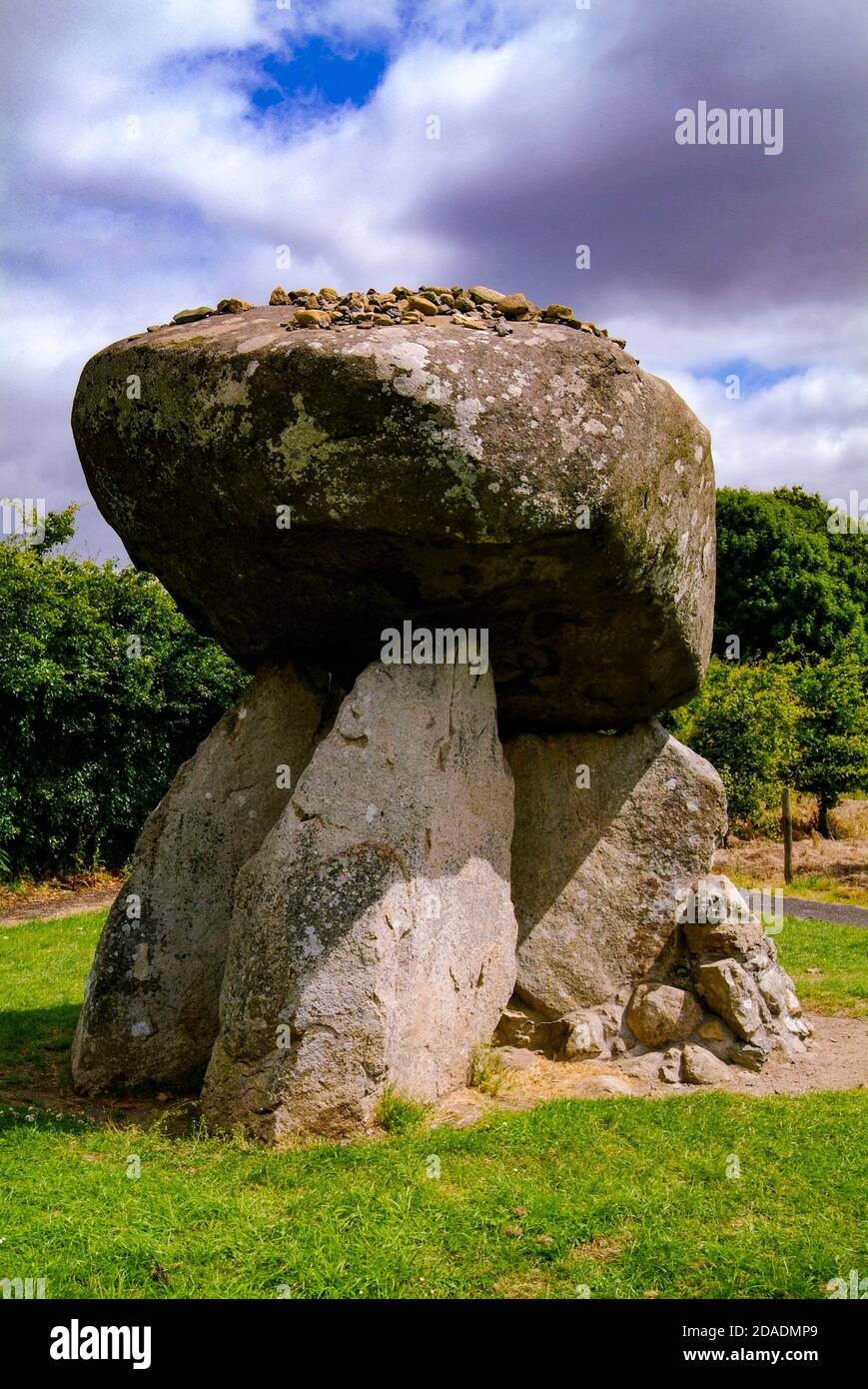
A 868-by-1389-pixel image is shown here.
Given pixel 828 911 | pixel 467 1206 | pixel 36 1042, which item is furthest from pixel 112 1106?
pixel 828 911

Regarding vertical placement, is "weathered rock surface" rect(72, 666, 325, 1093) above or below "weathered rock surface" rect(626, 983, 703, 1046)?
above

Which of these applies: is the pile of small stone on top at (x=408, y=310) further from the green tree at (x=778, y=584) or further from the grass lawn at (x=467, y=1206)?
the green tree at (x=778, y=584)

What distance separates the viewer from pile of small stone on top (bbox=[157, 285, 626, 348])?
19.7 ft

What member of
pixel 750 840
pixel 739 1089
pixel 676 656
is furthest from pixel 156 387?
pixel 750 840

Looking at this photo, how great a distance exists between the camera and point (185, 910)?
685 centimetres

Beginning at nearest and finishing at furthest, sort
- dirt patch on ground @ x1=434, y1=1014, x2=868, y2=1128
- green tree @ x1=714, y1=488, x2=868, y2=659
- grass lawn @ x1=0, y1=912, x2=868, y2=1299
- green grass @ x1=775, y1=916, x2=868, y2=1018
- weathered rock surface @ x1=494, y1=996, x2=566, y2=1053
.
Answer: grass lawn @ x1=0, y1=912, x2=868, y2=1299, dirt patch on ground @ x1=434, y1=1014, x2=868, y2=1128, weathered rock surface @ x1=494, y1=996, x2=566, y2=1053, green grass @ x1=775, y1=916, x2=868, y2=1018, green tree @ x1=714, y1=488, x2=868, y2=659

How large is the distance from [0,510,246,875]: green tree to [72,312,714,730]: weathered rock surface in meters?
7.47

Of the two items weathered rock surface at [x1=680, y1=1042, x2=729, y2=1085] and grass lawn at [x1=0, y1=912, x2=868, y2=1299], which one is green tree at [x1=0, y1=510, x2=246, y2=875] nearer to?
grass lawn at [x1=0, y1=912, x2=868, y2=1299]

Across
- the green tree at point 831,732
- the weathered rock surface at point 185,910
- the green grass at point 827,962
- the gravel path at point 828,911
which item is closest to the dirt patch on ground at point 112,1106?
the weathered rock surface at point 185,910

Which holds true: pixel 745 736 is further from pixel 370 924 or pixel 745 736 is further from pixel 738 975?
pixel 370 924

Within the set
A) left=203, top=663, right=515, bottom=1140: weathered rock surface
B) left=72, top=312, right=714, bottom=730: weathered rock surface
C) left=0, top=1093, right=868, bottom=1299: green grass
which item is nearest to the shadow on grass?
left=0, top=1093, right=868, bottom=1299: green grass

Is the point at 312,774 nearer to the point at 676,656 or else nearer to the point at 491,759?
the point at 491,759
